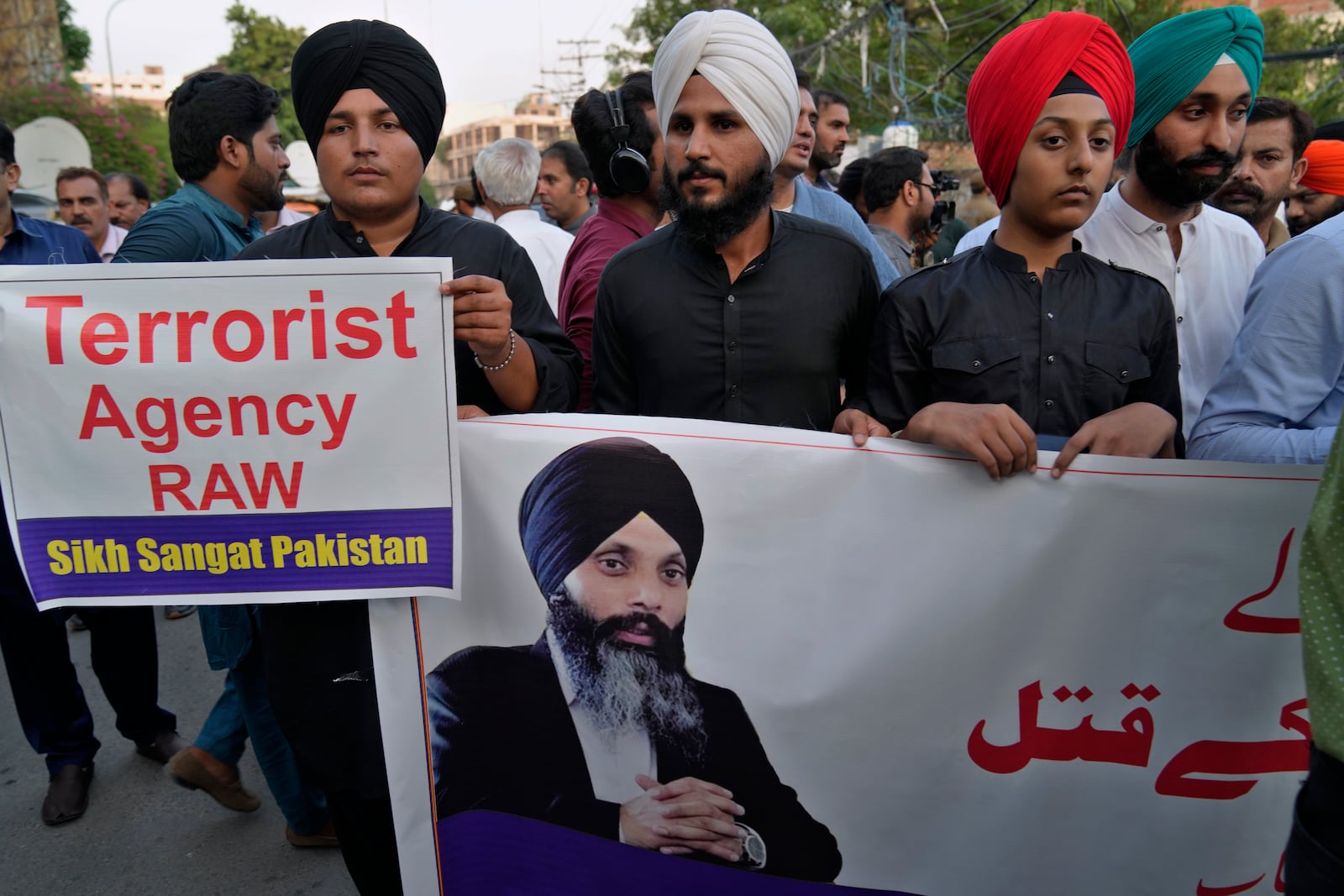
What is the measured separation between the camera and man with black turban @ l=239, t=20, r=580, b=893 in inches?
84.6

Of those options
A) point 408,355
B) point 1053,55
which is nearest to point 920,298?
point 1053,55

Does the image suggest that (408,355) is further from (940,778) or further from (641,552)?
(940,778)

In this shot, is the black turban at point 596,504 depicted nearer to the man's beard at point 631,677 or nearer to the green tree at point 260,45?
the man's beard at point 631,677

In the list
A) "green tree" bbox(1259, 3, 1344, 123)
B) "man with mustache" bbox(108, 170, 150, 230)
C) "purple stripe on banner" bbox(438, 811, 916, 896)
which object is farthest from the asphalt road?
"green tree" bbox(1259, 3, 1344, 123)

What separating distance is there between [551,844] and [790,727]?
0.56 metres

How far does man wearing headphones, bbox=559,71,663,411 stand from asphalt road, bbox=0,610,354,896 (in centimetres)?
194

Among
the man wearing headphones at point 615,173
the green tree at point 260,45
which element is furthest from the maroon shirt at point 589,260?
the green tree at point 260,45

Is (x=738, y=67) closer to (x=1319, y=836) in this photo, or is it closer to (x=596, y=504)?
(x=596, y=504)

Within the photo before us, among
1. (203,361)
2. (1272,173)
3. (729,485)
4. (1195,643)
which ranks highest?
(1272,173)

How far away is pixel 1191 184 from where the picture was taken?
249 centimetres

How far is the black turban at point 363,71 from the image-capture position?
2.13 m

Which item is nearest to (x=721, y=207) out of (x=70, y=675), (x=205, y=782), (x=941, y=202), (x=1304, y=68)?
(x=205, y=782)

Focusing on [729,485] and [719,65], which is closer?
[729,485]

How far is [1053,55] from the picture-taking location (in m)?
2.04
